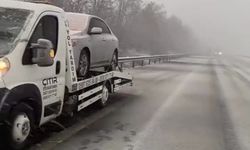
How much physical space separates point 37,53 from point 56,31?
1222mm

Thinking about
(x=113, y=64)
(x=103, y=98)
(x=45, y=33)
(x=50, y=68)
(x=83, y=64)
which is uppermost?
(x=45, y=33)

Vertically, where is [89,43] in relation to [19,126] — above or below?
above

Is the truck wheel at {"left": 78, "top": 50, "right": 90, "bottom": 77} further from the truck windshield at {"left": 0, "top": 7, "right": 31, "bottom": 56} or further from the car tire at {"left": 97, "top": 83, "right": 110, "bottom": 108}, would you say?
the truck windshield at {"left": 0, "top": 7, "right": 31, "bottom": 56}

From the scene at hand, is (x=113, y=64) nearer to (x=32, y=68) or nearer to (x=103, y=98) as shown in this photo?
(x=103, y=98)

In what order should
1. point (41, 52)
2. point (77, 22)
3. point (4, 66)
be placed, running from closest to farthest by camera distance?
point (4, 66)
point (41, 52)
point (77, 22)

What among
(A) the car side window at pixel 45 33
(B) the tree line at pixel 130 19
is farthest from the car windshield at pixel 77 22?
(B) the tree line at pixel 130 19

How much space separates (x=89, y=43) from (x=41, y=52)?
4163mm

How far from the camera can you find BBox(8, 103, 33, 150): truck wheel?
6.15 meters

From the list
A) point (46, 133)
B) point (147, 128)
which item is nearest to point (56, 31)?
point (46, 133)

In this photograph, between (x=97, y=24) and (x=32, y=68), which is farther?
(x=97, y=24)

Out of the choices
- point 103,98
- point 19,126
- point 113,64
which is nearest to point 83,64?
point 103,98

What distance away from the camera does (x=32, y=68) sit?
261 inches

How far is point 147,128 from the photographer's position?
9.05 m

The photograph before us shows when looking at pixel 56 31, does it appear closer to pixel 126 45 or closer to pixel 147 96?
pixel 147 96
